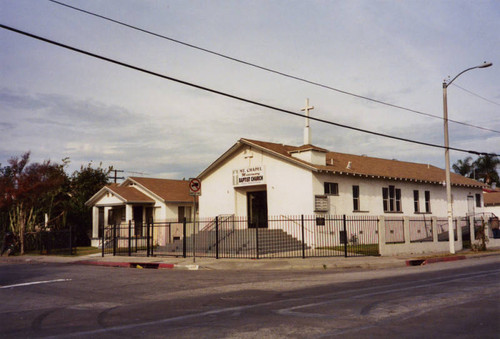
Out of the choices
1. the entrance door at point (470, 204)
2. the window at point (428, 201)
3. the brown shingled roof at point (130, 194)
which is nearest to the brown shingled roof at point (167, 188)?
the brown shingled roof at point (130, 194)

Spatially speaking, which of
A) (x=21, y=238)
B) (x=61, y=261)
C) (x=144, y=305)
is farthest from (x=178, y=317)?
(x=21, y=238)

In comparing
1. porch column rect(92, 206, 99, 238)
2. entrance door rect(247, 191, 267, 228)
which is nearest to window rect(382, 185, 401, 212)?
entrance door rect(247, 191, 267, 228)

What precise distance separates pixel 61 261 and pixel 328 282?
16370 millimetres

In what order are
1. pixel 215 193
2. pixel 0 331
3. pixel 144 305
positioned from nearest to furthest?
pixel 0 331 < pixel 144 305 < pixel 215 193

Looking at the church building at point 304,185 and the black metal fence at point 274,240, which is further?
the church building at point 304,185

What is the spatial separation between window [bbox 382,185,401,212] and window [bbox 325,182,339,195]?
18.0 ft

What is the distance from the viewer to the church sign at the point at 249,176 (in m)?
29.2

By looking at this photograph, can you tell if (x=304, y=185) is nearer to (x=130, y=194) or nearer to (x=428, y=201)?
(x=130, y=194)

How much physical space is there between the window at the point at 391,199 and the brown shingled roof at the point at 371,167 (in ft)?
3.25

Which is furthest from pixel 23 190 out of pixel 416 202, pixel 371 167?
pixel 416 202

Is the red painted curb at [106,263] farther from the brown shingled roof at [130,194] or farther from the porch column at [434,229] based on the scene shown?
the porch column at [434,229]

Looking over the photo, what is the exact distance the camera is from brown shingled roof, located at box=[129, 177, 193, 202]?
117 ft

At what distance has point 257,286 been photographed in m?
13.3

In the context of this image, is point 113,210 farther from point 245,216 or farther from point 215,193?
point 245,216
